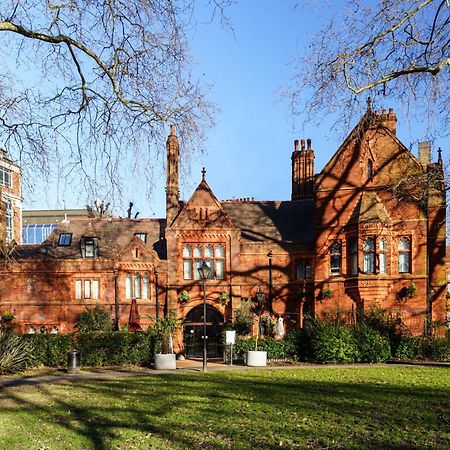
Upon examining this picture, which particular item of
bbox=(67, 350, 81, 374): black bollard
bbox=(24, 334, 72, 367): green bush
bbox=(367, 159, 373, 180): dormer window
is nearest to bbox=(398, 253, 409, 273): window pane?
bbox=(367, 159, 373, 180): dormer window

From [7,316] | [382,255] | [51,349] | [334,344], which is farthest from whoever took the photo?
[7,316]

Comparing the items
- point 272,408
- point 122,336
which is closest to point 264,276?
point 122,336

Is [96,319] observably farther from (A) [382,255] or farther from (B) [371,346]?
(A) [382,255]

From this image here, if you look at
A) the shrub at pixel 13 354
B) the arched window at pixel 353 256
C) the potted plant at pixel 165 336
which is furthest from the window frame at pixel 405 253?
the shrub at pixel 13 354

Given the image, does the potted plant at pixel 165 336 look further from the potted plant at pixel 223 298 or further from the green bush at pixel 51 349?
the potted plant at pixel 223 298

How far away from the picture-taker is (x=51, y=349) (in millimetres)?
22547

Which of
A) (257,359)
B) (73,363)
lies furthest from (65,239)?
(257,359)

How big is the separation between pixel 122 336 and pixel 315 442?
15.3 metres

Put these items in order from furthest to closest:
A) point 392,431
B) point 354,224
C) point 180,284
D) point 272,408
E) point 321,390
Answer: point 180,284, point 354,224, point 321,390, point 272,408, point 392,431

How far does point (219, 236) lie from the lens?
104 ft

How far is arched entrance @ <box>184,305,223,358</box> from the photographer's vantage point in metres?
29.6

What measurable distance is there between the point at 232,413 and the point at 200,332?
25.2m

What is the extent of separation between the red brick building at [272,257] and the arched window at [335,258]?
2.2 inches

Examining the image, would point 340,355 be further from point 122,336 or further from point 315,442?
point 315,442
